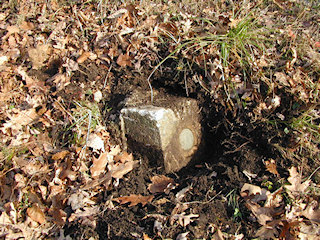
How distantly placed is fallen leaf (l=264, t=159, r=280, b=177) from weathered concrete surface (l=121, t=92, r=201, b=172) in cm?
88

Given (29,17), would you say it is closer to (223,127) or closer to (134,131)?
(134,131)

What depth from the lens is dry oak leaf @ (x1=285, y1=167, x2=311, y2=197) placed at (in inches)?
101

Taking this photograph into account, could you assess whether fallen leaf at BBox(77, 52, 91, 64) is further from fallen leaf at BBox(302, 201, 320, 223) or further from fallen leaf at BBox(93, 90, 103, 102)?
fallen leaf at BBox(302, 201, 320, 223)

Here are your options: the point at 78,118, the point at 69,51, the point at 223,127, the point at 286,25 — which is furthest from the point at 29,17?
the point at 286,25

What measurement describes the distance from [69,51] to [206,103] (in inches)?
77.2

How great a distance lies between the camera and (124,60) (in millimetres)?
3570

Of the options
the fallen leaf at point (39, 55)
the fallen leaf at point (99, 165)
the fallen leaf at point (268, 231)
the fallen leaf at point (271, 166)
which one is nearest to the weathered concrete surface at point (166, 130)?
the fallen leaf at point (99, 165)

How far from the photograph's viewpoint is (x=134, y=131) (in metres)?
3.19

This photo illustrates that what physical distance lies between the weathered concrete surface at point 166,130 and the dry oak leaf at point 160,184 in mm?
→ 181

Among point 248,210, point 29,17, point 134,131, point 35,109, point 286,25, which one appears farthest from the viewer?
point 29,17

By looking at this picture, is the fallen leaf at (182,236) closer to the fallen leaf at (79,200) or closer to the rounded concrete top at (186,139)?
the fallen leaf at (79,200)

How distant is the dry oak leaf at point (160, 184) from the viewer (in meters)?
2.85

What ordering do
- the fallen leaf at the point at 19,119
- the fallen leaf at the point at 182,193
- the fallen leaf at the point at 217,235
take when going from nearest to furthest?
the fallen leaf at the point at 217,235
the fallen leaf at the point at 182,193
the fallen leaf at the point at 19,119

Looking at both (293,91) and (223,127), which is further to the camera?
(223,127)
